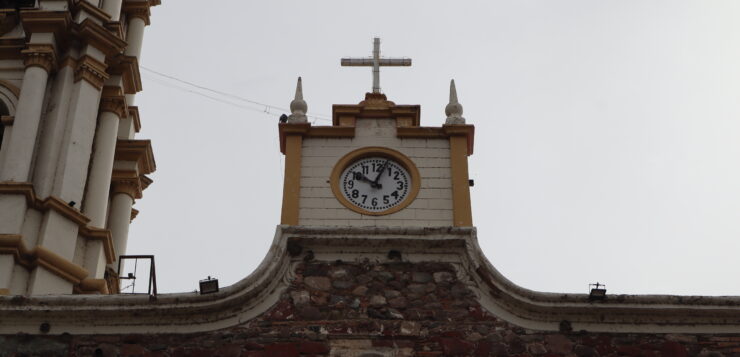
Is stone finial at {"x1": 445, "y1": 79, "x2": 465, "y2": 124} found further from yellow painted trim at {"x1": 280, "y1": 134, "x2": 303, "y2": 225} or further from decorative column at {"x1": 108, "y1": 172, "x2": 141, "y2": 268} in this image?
decorative column at {"x1": 108, "y1": 172, "x2": 141, "y2": 268}

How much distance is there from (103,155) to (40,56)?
6.42ft

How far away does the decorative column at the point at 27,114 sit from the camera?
2291 cm

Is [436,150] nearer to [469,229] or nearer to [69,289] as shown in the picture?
[469,229]

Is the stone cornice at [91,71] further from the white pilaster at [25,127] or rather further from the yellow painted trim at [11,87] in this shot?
the yellow painted trim at [11,87]

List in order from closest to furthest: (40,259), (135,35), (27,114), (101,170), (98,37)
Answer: (40,259)
(27,114)
(101,170)
(98,37)
(135,35)

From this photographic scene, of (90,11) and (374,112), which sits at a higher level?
(90,11)

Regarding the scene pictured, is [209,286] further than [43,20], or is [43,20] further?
[43,20]

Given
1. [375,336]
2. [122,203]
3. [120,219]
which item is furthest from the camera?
[122,203]

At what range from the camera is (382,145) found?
18.3 meters

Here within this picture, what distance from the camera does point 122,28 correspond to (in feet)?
88.8

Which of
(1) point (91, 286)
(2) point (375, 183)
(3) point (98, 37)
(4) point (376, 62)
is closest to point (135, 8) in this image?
(3) point (98, 37)

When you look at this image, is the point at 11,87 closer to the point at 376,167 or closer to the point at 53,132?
the point at 53,132

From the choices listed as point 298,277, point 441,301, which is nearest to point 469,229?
point 441,301

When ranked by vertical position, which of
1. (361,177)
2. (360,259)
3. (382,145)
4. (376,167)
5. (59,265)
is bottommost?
(360,259)
